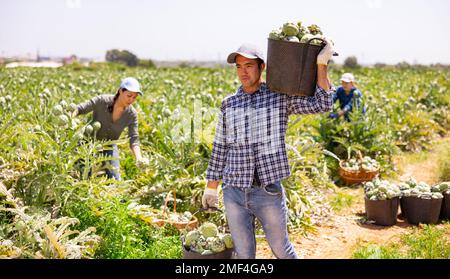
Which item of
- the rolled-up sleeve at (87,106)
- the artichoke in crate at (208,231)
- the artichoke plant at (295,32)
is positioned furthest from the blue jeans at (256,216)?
the rolled-up sleeve at (87,106)

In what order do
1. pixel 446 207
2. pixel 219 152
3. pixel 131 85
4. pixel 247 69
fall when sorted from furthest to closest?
pixel 446 207 → pixel 131 85 → pixel 219 152 → pixel 247 69

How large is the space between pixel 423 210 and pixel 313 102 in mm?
3174

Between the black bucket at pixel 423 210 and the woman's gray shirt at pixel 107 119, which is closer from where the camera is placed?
the woman's gray shirt at pixel 107 119

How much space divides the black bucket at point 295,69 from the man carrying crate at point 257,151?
65 mm

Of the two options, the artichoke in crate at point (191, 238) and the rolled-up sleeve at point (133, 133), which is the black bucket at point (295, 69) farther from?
the rolled-up sleeve at point (133, 133)

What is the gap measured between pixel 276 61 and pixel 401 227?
337cm

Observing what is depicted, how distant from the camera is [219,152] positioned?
128 inches

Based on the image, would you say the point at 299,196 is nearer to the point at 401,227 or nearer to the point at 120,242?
the point at 401,227

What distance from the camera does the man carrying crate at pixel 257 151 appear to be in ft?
9.96

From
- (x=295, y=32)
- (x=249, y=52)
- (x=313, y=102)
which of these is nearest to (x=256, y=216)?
(x=313, y=102)

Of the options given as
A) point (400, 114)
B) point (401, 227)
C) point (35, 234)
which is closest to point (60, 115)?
point (35, 234)

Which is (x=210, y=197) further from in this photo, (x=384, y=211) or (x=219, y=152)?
(x=384, y=211)

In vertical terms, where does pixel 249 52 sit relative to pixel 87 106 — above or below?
above

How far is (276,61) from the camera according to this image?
10.1 ft
